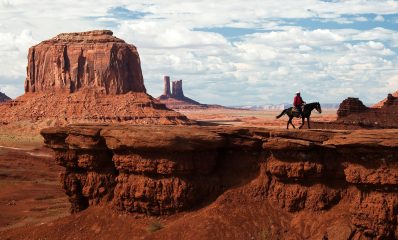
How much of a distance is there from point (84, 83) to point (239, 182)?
96.4m

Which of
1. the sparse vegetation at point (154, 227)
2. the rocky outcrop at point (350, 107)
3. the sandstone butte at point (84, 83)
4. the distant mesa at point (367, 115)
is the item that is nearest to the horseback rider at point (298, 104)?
the sparse vegetation at point (154, 227)

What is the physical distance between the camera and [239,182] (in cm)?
2166

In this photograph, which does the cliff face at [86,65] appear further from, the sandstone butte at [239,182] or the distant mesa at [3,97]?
the sandstone butte at [239,182]

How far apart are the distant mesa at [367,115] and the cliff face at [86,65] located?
266 feet

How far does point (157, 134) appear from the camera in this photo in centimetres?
2086

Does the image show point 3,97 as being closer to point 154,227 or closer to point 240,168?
point 154,227

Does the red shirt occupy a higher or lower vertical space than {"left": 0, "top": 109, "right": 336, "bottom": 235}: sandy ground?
higher

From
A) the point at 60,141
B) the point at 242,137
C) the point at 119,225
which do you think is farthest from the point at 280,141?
the point at 60,141

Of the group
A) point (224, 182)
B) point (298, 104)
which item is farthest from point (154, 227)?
point (298, 104)

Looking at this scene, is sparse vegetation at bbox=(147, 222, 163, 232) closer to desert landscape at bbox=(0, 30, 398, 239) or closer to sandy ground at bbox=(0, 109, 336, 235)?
desert landscape at bbox=(0, 30, 398, 239)

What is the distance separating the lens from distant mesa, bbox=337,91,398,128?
33031 millimetres

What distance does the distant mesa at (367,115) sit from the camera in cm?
3303

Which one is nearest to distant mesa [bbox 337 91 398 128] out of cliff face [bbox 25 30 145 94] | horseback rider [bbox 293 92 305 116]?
horseback rider [bbox 293 92 305 116]

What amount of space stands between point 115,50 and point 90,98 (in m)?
10.7
